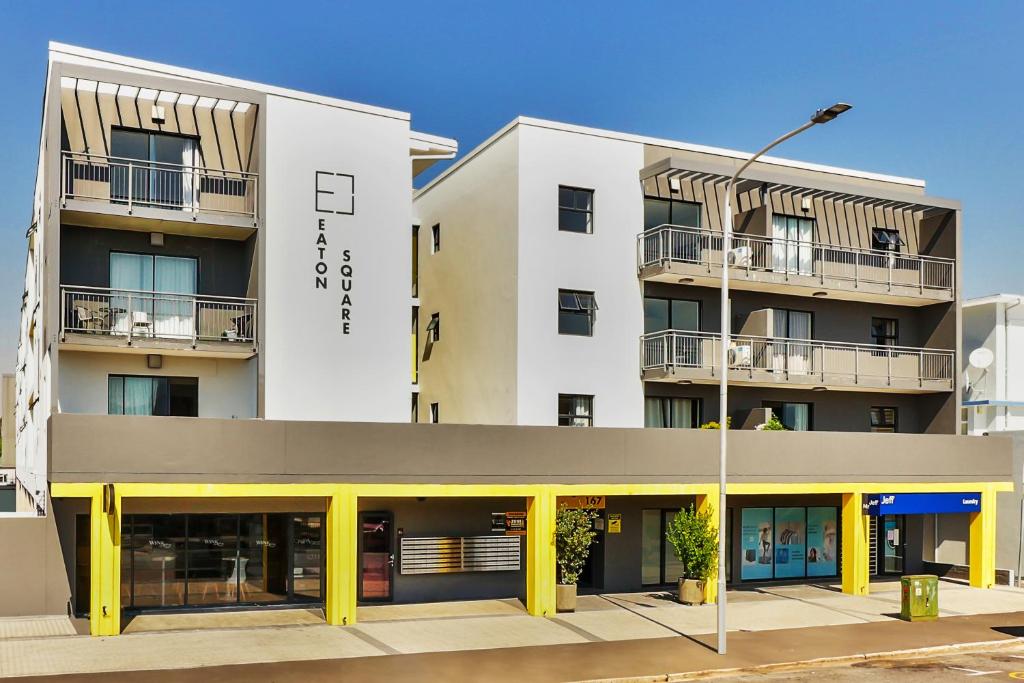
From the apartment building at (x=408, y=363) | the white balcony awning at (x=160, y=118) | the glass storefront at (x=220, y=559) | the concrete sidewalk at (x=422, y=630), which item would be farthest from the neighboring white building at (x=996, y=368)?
the white balcony awning at (x=160, y=118)

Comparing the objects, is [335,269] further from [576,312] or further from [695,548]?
[695,548]

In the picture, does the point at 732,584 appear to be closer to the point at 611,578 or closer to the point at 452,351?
the point at 611,578

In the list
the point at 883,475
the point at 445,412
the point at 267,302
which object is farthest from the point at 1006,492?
the point at 267,302

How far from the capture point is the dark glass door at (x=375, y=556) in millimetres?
24594

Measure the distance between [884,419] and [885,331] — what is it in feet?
9.19

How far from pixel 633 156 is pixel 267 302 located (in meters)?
10.9

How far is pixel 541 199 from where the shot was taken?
26906 mm

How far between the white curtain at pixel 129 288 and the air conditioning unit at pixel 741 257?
15.3 m

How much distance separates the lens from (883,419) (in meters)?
32.1

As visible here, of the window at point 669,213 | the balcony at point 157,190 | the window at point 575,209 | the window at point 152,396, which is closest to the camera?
the balcony at point 157,190

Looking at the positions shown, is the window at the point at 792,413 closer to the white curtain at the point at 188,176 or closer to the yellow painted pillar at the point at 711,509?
the yellow painted pillar at the point at 711,509

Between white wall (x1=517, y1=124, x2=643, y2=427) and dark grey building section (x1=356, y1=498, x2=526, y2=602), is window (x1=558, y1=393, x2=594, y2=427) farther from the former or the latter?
dark grey building section (x1=356, y1=498, x2=526, y2=602)

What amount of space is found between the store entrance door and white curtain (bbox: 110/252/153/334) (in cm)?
2284

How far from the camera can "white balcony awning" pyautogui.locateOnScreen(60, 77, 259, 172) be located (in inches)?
926
